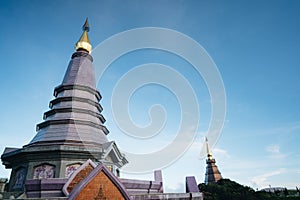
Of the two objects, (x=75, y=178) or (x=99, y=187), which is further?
(x=75, y=178)

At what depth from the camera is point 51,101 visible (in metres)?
20.1

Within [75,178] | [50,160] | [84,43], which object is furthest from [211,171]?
[75,178]

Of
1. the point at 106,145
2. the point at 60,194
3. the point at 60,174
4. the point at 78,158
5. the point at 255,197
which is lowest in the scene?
the point at 255,197

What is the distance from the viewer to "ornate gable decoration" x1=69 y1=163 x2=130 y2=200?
24.0ft

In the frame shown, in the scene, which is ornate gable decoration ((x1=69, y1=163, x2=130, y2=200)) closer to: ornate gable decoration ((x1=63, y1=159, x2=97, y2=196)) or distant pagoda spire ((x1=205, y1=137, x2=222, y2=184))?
ornate gable decoration ((x1=63, y1=159, x2=97, y2=196))

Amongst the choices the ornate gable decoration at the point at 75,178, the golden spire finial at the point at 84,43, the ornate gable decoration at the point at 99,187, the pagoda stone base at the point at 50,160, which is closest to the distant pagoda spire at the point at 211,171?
the golden spire finial at the point at 84,43

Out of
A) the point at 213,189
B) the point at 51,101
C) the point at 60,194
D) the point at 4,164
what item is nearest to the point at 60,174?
the point at 60,194

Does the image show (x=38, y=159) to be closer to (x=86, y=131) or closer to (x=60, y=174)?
(x=60, y=174)

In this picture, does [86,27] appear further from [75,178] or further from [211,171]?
[211,171]

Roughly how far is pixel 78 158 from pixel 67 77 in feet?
34.3

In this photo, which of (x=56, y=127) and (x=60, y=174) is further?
(x=56, y=127)

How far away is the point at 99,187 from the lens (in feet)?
25.5

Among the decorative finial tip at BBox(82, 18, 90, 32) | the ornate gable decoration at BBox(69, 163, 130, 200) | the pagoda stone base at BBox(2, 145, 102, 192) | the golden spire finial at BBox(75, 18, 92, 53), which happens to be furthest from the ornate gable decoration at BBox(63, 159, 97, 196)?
the decorative finial tip at BBox(82, 18, 90, 32)

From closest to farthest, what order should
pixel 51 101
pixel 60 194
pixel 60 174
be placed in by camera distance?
pixel 60 194 < pixel 60 174 < pixel 51 101
